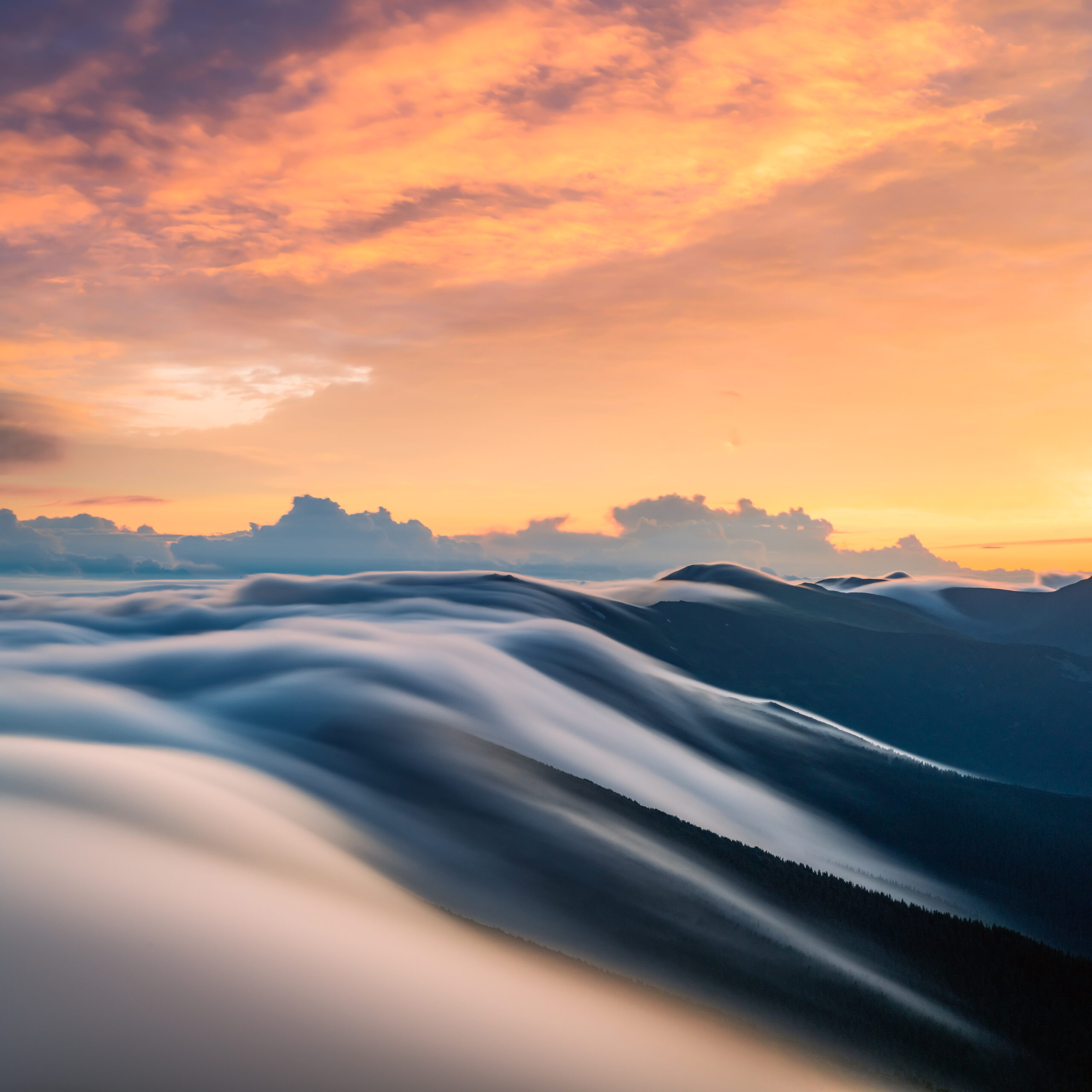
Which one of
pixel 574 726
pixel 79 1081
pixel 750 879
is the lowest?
pixel 750 879

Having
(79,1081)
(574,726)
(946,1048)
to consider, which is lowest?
(946,1048)

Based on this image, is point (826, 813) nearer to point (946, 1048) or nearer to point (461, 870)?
point (946, 1048)

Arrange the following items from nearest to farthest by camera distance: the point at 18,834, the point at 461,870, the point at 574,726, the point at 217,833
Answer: the point at 18,834 < the point at 217,833 < the point at 461,870 < the point at 574,726

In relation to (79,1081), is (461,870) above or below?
below

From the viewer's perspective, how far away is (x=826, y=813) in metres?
174

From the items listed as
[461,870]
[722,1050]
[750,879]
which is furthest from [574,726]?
[722,1050]

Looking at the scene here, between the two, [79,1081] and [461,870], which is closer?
[79,1081]

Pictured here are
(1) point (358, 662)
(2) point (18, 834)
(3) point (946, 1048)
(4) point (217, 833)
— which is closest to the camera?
(2) point (18, 834)

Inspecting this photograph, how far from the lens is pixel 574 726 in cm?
12588

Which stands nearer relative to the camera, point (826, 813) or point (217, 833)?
point (217, 833)

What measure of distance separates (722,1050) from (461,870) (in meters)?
19.4

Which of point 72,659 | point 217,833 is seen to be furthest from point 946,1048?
point 72,659

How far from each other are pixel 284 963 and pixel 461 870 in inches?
1136

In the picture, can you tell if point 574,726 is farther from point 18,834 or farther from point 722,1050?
point 18,834
